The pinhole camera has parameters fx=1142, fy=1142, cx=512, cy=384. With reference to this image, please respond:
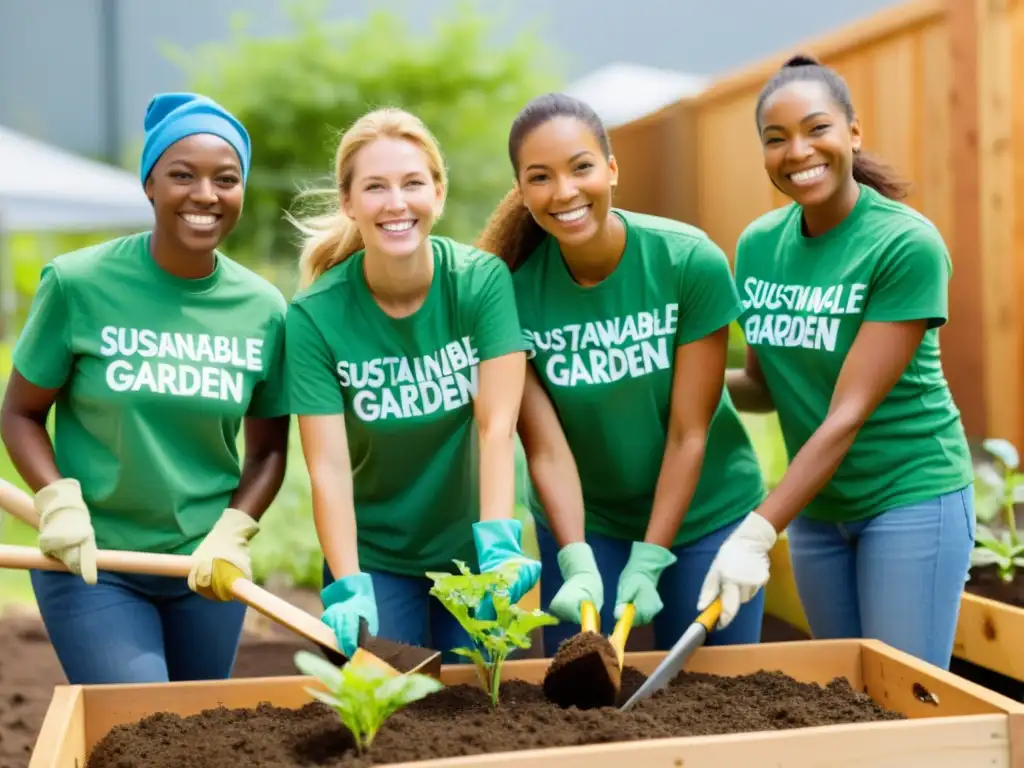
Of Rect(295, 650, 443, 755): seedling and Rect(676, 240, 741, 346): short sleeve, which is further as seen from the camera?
Rect(676, 240, 741, 346): short sleeve

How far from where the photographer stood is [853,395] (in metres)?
2.05

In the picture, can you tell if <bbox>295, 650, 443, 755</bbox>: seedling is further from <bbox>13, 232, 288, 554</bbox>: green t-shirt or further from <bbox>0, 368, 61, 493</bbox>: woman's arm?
<bbox>0, 368, 61, 493</bbox>: woman's arm

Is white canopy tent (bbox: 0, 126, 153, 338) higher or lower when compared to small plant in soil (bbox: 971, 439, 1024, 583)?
higher

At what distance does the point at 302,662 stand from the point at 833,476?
1.14 m

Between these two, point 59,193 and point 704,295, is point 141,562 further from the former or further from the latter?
point 59,193

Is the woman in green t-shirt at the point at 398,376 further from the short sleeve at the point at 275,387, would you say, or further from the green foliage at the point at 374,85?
the green foliage at the point at 374,85

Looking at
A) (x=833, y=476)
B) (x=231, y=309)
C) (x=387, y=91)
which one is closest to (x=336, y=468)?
(x=231, y=309)

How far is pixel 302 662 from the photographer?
4.98 ft

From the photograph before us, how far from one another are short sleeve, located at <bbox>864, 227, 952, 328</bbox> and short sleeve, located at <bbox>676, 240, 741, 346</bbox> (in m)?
0.26

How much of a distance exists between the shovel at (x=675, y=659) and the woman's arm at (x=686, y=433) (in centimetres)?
20

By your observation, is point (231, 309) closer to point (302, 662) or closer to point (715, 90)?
point (302, 662)

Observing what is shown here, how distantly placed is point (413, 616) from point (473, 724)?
52cm

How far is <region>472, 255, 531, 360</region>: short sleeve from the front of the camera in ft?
6.72

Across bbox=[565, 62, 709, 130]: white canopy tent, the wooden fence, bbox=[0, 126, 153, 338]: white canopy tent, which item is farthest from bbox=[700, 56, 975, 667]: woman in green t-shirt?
bbox=[565, 62, 709, 130]: white canopy tent
